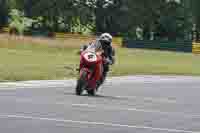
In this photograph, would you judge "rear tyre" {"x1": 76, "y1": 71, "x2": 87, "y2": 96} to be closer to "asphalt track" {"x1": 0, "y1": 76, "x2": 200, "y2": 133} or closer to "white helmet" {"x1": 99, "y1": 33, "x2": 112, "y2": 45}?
"asphalt track" {"x1": 0, "y1": 76, "x2": 200, "y2": 133}

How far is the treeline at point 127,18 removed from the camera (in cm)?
7569

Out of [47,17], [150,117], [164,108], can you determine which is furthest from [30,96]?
[47,17]

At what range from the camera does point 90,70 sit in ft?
67.7

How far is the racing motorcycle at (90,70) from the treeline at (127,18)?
5431 centimetres

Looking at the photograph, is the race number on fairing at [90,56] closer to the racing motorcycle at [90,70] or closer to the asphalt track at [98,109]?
the racing motorcycle at [90,70]

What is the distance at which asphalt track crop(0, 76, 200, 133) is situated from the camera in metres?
12.7

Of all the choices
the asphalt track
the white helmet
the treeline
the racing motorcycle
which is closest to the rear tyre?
the racing motorcycle

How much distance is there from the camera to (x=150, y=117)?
15.0 metres

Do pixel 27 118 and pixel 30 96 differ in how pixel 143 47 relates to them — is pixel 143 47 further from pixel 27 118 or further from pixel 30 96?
pixel 27 118

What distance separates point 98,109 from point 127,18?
2425 inches

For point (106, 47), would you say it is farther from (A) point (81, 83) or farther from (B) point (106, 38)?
(A) point (81, 83)

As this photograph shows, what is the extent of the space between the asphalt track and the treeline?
164 feet

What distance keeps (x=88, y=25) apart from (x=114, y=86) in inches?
2090

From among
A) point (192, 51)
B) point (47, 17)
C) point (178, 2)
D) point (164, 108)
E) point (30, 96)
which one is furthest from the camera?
point (178, 2)
